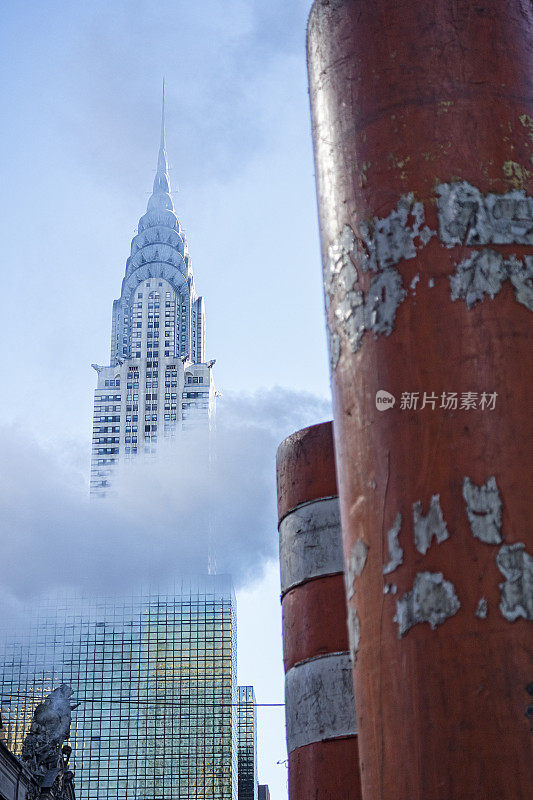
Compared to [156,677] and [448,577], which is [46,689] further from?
[448,577]

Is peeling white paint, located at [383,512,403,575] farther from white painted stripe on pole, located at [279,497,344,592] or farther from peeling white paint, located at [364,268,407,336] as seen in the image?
white painted stripe on pole, located at [279,497,344,592]

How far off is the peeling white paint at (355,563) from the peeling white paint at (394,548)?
0.37 ft

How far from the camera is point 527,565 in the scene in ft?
8.94

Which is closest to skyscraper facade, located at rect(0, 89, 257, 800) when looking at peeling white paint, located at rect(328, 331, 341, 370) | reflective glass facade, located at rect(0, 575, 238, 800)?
reflective glass facade, located at rect(0, 575, 238, 800)

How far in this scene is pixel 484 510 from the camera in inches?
109

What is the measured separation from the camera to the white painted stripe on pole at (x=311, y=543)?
6.04 m

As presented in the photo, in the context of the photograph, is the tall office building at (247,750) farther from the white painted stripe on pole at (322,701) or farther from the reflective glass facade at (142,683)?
the white painted stripe on pole at (322,701)

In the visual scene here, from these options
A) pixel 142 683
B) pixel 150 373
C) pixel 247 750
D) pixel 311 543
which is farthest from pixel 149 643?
pixel 311 543

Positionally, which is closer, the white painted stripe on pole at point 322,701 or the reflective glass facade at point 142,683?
the white painted stripe on pole at point 322,701

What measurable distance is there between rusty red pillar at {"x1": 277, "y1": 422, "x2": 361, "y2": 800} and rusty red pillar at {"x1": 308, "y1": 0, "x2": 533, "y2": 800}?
2815 millimetres

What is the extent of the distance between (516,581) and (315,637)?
3.32 m

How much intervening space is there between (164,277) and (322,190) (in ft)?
427

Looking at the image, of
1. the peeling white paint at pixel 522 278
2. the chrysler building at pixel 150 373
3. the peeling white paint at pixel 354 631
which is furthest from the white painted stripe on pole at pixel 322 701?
the chrysler building at pixel 150 373

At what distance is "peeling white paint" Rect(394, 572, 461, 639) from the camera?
2.72 metres
